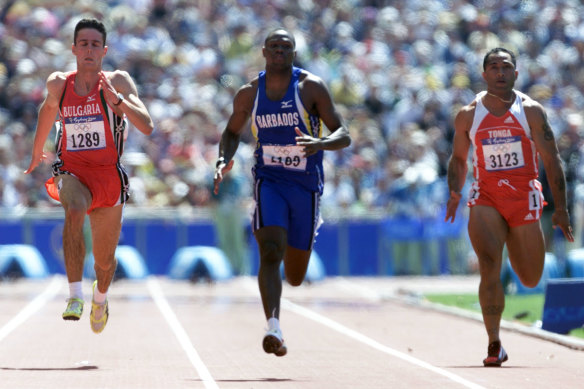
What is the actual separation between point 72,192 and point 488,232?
3.50 m

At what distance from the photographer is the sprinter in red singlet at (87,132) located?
10234mm

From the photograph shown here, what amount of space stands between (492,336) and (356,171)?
1733 cm

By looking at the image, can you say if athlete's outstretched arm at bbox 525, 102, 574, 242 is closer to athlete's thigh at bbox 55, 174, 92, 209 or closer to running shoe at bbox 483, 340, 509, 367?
running shoe at bbox 483, 340, 509, 367

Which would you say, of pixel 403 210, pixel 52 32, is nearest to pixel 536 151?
pixel 403 210

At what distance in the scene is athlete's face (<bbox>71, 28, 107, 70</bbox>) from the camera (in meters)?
10.4

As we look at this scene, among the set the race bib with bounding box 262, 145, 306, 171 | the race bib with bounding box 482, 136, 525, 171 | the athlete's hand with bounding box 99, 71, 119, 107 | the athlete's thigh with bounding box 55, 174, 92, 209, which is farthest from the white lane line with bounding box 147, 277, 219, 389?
the race bib with bounding box 482, 136, 525, 171

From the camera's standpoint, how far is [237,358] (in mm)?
10969

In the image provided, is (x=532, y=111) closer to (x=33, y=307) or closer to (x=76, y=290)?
(x=76, y=290)

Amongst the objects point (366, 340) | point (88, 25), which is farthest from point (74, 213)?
point (366, 340)

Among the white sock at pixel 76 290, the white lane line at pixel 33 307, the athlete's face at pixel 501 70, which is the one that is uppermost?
the athlete's face at pixel 501 70

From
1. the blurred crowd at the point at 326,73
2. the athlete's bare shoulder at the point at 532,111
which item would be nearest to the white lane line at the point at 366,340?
the athlete's bare shoulder at the point at 532,111

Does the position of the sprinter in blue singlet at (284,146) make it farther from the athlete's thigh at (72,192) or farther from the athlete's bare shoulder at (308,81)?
the athlete's thigh at (72,192)

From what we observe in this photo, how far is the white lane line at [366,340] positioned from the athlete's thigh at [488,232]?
1079 mm

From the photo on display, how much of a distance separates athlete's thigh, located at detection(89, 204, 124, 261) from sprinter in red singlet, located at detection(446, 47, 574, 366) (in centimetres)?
A: 288
